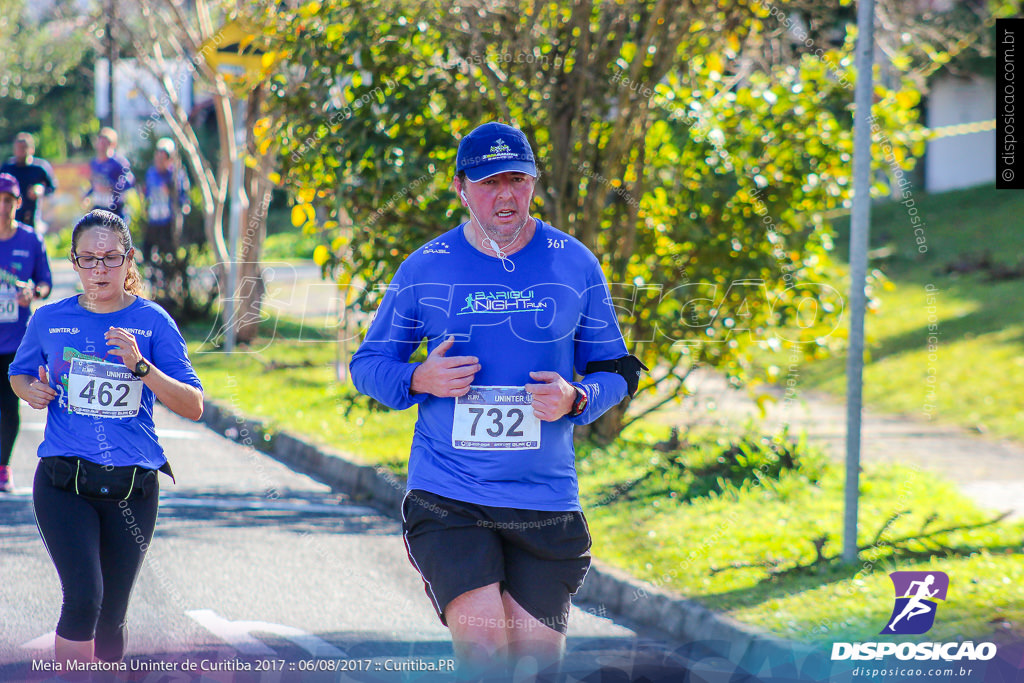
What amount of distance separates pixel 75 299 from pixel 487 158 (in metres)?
1.54

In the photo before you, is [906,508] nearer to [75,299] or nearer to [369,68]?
[369,68]

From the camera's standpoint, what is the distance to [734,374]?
8.23 metres

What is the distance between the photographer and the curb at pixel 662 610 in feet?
15.6

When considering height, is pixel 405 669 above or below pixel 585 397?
below

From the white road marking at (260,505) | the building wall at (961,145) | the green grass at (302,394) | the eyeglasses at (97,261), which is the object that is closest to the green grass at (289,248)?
the green grass at (302,394)

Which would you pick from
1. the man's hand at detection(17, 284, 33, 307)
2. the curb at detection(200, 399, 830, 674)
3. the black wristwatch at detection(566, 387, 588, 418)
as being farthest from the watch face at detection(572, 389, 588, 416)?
the man's hand at detection(17, 284, 33, 307)

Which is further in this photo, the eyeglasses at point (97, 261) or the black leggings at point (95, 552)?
the eyeglasses at point (97, 261)

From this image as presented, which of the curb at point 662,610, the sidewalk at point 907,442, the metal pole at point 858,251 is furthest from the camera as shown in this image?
the sidewalk at point 907,442

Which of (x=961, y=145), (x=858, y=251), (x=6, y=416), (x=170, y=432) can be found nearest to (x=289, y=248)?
(x=961, y=145)

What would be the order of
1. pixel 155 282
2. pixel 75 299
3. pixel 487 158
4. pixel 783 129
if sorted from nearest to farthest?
pixel 487 158 < pixel 75 299 < pixel 783 129 < pixel 155 282

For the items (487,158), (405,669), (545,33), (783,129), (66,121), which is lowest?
(405,669)

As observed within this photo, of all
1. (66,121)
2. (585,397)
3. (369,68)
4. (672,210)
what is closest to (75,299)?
(585,397)

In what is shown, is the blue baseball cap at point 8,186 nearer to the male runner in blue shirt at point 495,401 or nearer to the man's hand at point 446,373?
the male runner in blue shirt at point 495,401

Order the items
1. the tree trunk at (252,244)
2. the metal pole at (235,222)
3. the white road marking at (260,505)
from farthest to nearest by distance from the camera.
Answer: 1. the tree trunk at (252,244)
2. the metal pole at (235,222)
3. the white road marking at (260,505)
